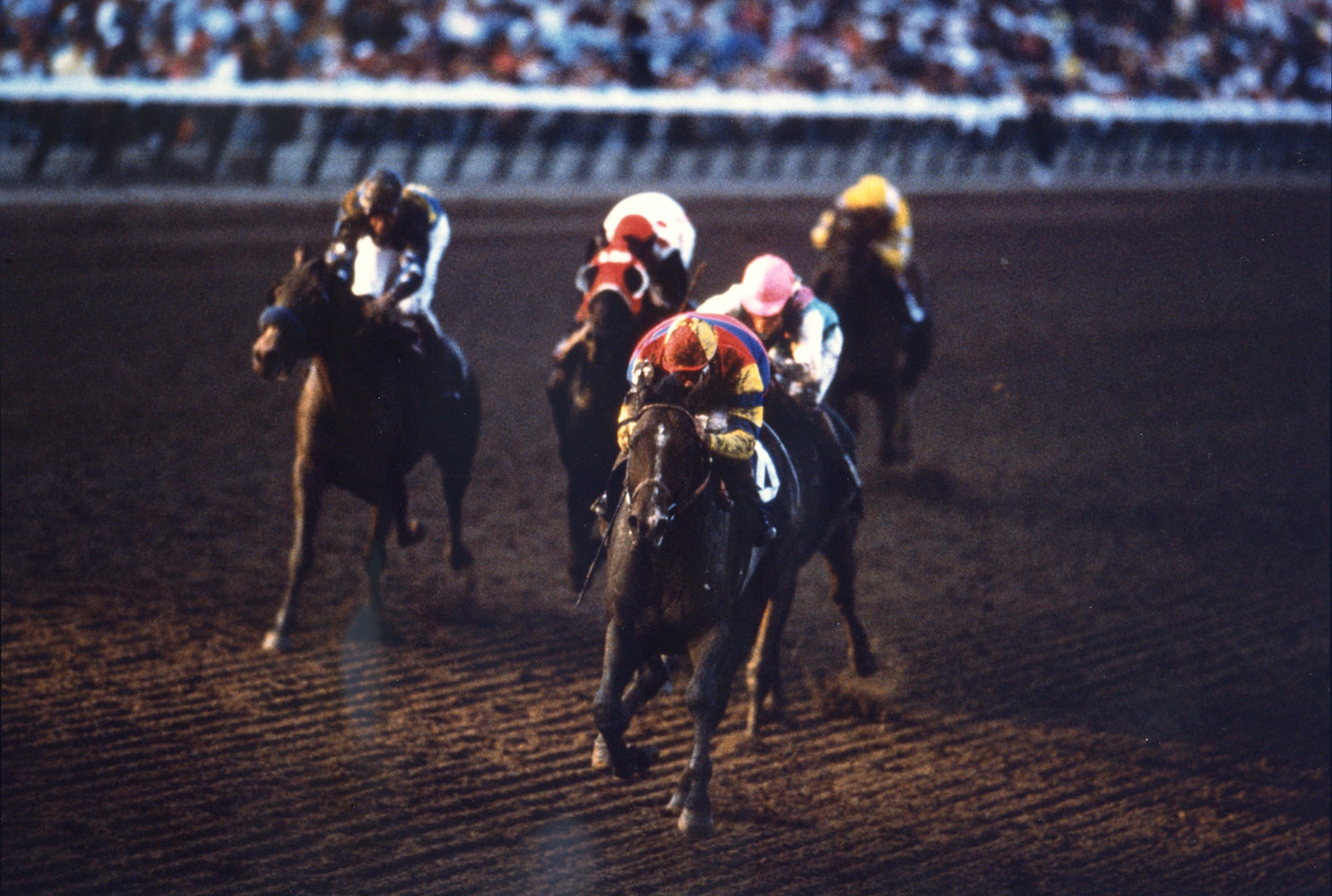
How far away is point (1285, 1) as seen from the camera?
2773cm

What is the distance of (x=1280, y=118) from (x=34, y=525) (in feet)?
72.3

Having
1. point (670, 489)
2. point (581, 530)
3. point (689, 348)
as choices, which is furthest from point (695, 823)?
point (581, 530)

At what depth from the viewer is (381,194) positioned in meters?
6.11

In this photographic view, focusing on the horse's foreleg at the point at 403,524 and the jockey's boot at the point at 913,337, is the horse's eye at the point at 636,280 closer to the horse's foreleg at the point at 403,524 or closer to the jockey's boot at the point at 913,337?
the horse's foreleg at the point at 403,524

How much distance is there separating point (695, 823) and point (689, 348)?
160cm

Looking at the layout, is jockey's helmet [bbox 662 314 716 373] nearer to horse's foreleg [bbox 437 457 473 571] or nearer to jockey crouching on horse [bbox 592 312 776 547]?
jockey crouching on horse [bbox 592 312 776 547]

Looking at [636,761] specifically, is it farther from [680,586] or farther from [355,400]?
[355,400]

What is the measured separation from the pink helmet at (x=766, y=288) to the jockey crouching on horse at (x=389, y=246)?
138 cm

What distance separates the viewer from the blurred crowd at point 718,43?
15.2m

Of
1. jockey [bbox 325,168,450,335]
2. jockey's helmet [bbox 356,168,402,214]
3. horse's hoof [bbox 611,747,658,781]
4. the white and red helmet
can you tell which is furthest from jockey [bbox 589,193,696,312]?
horse's hoof [bbox 611,747,658,781]

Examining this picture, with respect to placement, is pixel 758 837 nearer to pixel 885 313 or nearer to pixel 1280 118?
pixel 885 313

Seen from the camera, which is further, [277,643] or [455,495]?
[455,495]

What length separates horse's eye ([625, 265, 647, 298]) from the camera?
6.10 m

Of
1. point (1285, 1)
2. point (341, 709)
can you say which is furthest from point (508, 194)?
point (1285, 1)
